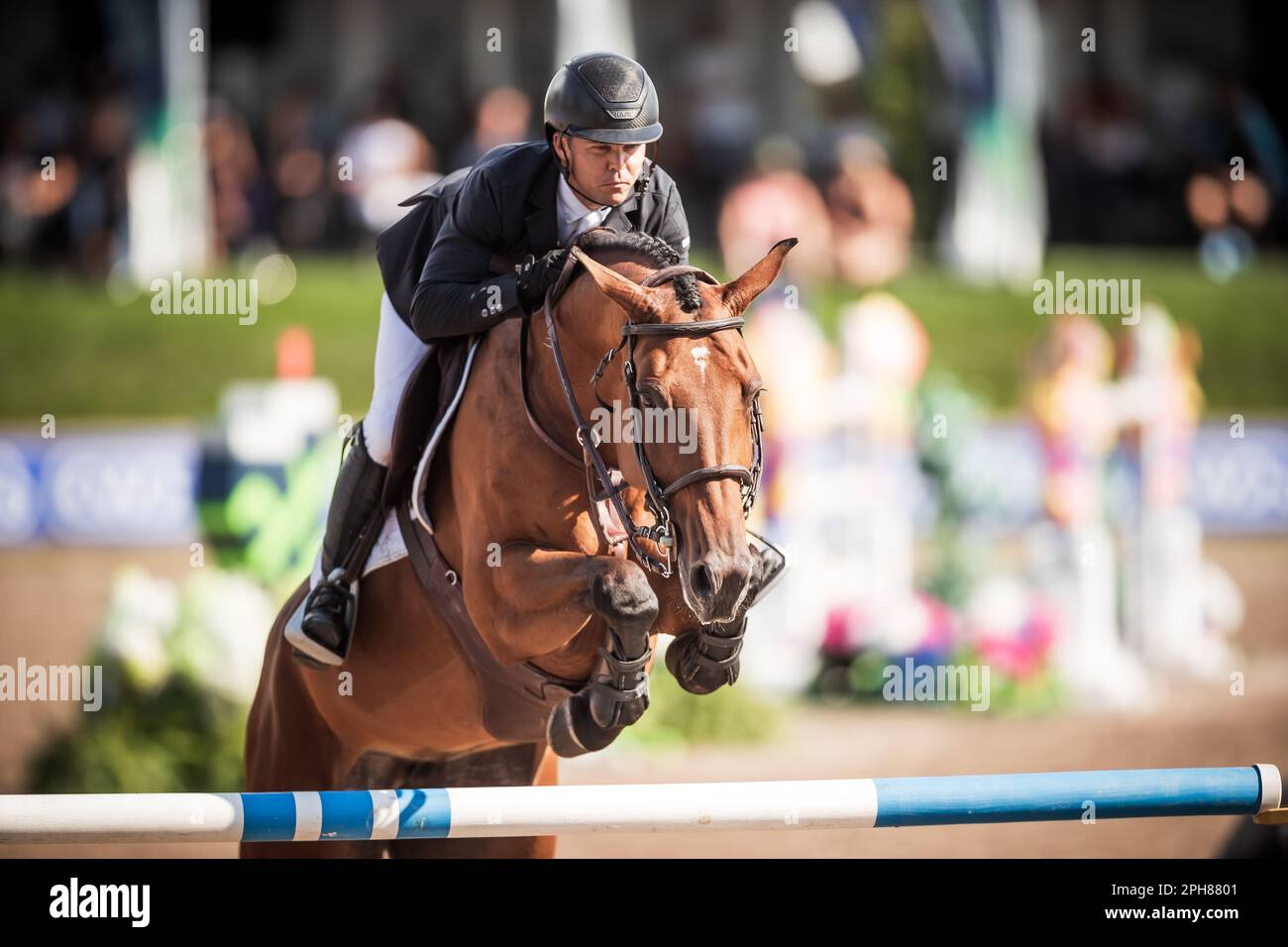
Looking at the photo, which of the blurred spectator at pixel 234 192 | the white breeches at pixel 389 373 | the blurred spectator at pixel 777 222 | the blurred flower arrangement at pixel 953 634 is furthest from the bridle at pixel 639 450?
the blurred spectator at pixel 234 192

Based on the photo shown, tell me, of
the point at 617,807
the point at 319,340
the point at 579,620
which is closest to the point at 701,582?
the point at 579,620

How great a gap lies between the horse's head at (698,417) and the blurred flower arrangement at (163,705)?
369cm

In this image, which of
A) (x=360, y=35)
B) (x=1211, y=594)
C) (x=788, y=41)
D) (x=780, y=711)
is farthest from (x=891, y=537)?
(x=360, y=35)

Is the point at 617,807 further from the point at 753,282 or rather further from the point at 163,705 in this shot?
the point at 163,705

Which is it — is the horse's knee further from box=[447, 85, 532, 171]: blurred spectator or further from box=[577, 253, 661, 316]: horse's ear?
box=[447, 85, 532, 171]: blurred spectator

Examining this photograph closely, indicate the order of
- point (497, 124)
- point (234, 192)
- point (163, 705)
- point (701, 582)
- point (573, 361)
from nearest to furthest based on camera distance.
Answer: point (701, 582) → point (573, 361) → point (163, 705) → point (497, 124) → point (234, 192)

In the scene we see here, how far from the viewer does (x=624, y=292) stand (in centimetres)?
341

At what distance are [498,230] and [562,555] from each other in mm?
884

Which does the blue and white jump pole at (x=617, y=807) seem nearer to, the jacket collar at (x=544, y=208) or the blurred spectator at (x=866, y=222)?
the jacket collar at (x=544, y=208)

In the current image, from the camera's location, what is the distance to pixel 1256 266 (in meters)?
15.6

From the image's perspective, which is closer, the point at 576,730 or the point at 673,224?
the point at 576,730

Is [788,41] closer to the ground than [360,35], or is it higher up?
closer to the ground
